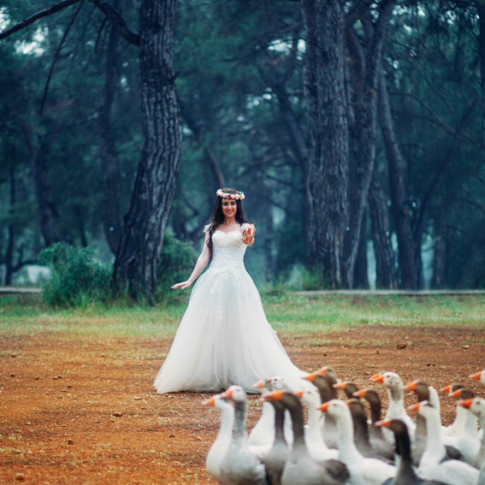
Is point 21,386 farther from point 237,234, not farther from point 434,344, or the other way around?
point 434,344

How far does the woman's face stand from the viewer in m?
8.95

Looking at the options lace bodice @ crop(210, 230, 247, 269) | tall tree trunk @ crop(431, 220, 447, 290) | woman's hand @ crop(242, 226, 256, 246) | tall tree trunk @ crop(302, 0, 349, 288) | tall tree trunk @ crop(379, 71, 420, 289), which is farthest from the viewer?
tall tree trunk @ crop(431, 220, 447, 290)

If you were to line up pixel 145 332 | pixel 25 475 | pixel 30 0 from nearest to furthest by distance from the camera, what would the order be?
pixel 25 475 → pixel 145 332 → pixel 30 0

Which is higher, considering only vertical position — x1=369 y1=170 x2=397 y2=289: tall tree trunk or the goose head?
x1=369 y1=170 x2=397 y2=289: tall tree trunk

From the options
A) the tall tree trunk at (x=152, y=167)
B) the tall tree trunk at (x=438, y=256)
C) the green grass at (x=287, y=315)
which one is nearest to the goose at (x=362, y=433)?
the green grass at (x=287, y=315)

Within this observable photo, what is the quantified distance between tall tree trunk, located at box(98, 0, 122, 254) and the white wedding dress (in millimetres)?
19955

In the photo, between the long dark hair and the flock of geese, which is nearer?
the flock of geese

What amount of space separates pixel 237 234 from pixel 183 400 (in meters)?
1.80

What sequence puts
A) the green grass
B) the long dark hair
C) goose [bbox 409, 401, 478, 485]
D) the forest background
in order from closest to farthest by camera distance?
goose [bbox 409, 401, 478, 485]
the long dark hair
the green grass
the forest background

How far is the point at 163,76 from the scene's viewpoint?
18266 millimetres

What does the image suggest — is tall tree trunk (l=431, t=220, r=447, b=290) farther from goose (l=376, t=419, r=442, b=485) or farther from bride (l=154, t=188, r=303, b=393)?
goose (l=376, t=419, r=442, b=485)

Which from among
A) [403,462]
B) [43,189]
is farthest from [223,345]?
[43,189]

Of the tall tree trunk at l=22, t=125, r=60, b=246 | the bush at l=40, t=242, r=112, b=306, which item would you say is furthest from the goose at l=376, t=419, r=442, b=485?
the tall tree trunk at l=22, t=125, r=60, b=246

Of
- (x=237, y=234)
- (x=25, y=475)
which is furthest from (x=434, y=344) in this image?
(x=25, y=475)
